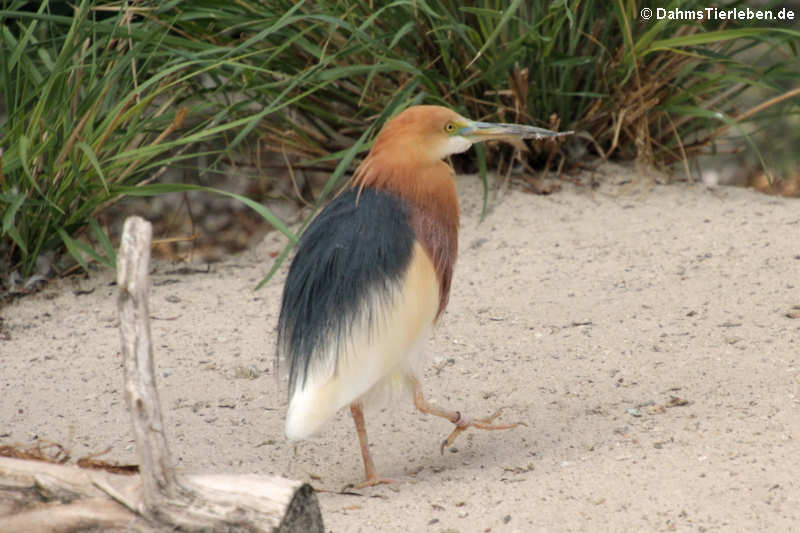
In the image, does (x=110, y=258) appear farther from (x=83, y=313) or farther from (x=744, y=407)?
(x=744, y=407)

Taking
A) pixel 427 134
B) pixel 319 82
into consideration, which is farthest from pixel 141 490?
pixel 319 82

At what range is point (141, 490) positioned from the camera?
2.12 m

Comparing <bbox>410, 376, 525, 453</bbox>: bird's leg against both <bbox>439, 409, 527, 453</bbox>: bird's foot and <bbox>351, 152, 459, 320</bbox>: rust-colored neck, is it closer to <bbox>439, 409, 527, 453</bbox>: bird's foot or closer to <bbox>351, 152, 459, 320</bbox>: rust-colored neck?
<bbox>439, 409, 527, 453</bbox>: bird's foot

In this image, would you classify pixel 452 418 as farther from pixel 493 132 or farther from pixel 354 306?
pixel 493 132

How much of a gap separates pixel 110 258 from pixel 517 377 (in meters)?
A: 1.63

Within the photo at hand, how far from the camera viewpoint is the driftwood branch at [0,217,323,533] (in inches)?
80.0

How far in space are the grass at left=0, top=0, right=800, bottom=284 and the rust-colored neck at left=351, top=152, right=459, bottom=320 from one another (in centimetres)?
72

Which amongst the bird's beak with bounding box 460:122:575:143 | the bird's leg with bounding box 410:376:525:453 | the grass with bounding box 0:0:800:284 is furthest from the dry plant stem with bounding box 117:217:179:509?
the grass with bounding box 0:0:800:284

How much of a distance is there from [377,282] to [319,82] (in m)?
1.84

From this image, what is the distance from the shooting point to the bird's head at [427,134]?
3037mm

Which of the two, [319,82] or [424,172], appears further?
[319,82]

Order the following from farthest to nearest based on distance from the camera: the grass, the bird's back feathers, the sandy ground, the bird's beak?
the grass < the bird's beak < the bird's back feathers < the sandy ground

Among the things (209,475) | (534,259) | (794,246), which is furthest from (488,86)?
(209,475)

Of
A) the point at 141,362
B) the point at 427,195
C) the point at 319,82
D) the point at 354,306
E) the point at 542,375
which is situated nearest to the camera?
the point at 141,362
